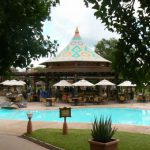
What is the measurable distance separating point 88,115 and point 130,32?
1647cm

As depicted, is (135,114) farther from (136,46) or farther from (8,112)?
(136,46)

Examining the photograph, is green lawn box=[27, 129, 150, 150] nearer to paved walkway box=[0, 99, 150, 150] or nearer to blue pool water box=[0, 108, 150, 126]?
paved walkway box=[0, 99, 150, 150]

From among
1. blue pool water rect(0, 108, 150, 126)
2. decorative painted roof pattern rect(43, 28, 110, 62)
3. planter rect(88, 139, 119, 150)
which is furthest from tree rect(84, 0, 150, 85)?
decorative painted roof pattern rect(43, 28, 110, 62)

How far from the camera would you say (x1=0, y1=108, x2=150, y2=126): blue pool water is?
2077cm

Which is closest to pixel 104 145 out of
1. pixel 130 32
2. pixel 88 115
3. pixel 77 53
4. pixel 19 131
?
pixel 130 32

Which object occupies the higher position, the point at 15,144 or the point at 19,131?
the point at 19,131

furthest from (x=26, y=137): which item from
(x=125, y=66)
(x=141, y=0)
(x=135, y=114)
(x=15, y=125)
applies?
(x=135, y=114)

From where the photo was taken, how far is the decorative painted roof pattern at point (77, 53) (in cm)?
3441

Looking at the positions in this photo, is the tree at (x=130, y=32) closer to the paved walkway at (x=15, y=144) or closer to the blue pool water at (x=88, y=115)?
the paved walkway at (x=15, y=144)

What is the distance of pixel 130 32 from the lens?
6988 mm

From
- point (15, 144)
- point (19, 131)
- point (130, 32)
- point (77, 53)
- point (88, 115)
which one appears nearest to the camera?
point (130, 32)

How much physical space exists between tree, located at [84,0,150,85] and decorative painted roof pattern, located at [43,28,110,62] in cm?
2663

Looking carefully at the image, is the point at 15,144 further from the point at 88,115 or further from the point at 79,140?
the point at 88,115

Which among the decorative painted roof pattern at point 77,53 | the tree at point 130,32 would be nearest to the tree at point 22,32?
the tree at point 130,32
